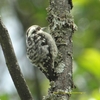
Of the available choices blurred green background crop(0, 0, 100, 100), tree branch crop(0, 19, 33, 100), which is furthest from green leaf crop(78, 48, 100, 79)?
tree branch crop(0, 19, 33, 100)

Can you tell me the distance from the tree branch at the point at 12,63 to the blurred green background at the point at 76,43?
2.98 ft

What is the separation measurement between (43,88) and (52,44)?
208 cm

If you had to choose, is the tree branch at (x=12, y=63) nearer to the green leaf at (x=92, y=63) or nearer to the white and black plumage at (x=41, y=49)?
the white and black plumage at (x=41, y=49)

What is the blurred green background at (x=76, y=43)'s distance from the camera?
436 cm

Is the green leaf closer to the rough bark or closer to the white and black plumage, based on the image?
the white and black plumage

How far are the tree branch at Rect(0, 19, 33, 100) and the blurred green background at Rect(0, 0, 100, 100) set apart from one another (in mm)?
908

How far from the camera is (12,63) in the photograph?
10.5 feet

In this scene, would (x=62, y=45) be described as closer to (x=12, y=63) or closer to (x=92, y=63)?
(x=12, y=63)

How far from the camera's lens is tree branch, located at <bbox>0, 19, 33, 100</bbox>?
3127 millimetres

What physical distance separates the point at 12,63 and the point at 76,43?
2.81 meters

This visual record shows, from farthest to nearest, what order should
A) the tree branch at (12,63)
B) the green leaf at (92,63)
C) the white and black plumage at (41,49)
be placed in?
the green leaf at (92,63), the white and black plumage at (41,49), the tree branch at (12,63)

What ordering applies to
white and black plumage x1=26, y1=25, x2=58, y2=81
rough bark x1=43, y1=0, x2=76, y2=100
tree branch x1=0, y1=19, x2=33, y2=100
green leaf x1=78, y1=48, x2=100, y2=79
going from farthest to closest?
green leaf x1=78, y1=48, x2=100, y2=79, white and black plumage x1=26, y1=25, x2=58, y2=81, rough bark x1=43, y1=0, x2=76, y2=100, tree branch x1=0, y1=19, x2=33, y2=100

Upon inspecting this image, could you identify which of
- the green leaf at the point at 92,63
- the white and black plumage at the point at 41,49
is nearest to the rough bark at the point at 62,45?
the white and black plumage at the point at 41,49

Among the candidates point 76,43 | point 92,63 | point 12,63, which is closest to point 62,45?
point 12,63
